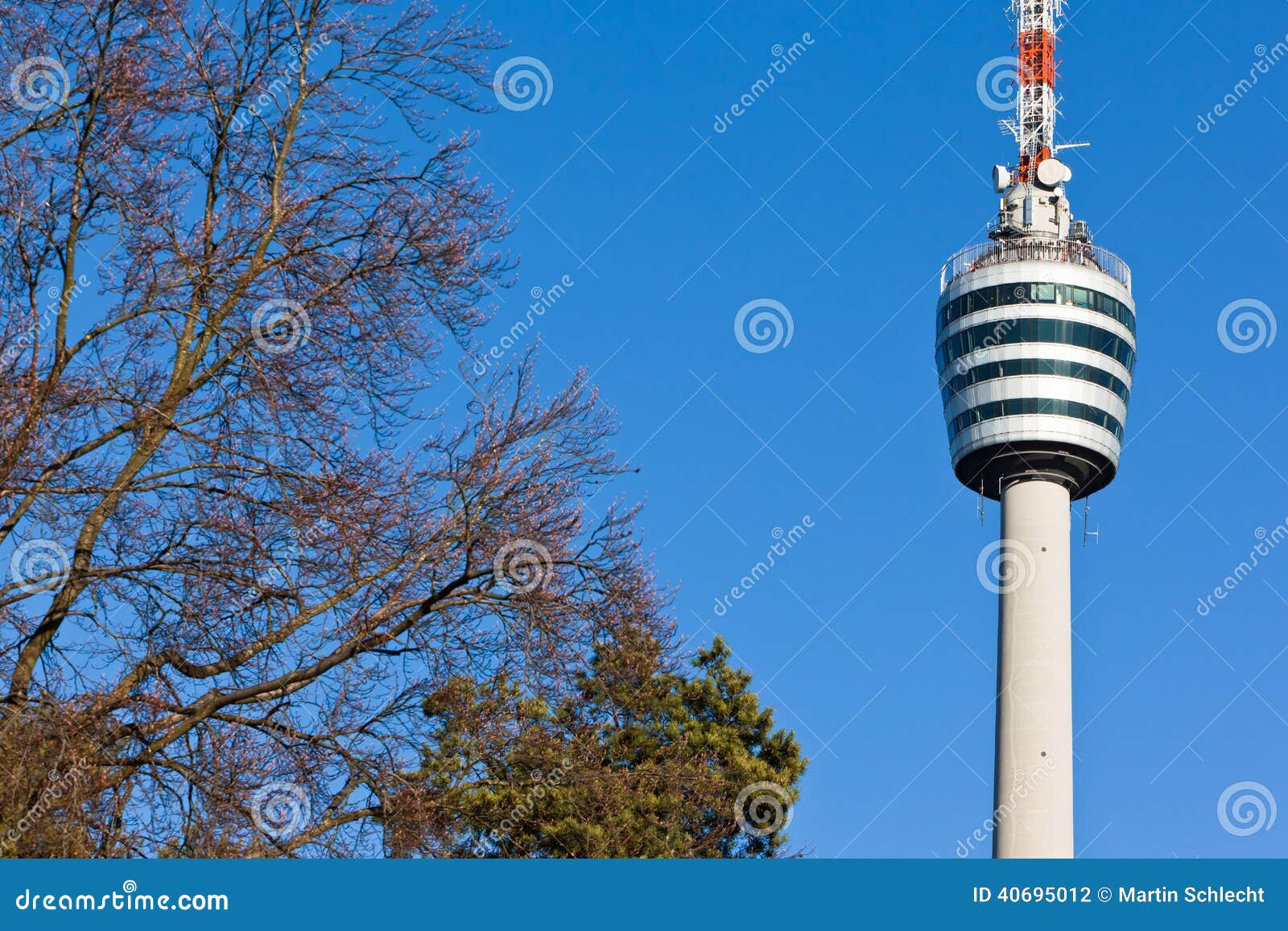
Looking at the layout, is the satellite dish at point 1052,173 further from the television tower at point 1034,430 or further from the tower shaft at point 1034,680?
the tower shaft at point 1034,680

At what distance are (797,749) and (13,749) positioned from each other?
35.0 m

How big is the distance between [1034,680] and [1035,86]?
128 feet

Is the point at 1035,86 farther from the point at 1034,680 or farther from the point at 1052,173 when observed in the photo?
the point at 1034,680

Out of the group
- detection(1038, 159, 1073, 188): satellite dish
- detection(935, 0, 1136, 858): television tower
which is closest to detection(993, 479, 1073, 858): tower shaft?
detection(935, 0, 1136, 858): television tower

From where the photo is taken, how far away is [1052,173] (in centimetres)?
9631

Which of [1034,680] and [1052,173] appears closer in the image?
[1034,680]

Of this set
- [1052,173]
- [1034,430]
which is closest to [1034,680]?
[1034,430]

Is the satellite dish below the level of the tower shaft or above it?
above

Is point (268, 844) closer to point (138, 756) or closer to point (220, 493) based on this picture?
point (138, 756)

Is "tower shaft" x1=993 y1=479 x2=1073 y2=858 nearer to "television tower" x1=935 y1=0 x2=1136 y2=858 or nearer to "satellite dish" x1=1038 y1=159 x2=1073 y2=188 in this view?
"television tower" x1=935 y1=0 x2=1136 y2=858

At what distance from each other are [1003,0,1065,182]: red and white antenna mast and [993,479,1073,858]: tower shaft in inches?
896

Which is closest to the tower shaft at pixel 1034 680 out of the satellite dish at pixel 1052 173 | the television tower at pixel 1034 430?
the television tower at pixel 1034 430

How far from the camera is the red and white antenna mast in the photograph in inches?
3937

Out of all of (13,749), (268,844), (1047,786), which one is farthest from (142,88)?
(1047,786)
